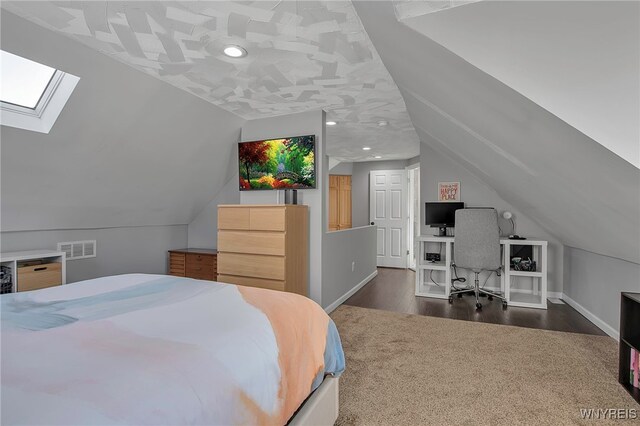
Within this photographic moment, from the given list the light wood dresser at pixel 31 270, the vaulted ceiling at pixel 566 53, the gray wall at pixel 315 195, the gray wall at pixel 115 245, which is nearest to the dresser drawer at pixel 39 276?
the light wood dresser at pixel 31 270

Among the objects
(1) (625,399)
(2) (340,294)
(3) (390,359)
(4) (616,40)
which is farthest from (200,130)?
(1) (625,399)

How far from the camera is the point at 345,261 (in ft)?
13.8

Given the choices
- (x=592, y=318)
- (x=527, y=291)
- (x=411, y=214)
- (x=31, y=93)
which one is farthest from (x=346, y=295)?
(x=31, y=93)

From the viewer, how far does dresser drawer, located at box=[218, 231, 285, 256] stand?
9.96 ft

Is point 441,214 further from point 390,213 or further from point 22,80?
point 22,80

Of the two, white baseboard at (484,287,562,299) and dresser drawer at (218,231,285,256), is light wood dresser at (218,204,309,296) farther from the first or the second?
white baseboard at (484,287,562,299)

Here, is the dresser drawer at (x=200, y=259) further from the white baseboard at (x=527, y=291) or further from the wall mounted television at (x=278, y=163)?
the white baseboard at (x=527, y=291)

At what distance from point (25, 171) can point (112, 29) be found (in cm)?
164

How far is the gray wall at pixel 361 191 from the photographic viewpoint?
6.93m

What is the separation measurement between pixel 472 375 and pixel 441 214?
269cm

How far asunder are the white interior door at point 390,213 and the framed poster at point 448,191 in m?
1.75

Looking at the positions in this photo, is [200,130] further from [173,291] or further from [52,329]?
[52,329]

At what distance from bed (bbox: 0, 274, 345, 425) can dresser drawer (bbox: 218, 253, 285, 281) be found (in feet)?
3.95

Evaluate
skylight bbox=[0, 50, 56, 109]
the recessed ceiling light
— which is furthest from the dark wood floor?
skylight bbox=[0, 50, 56, 109]
